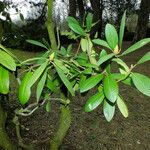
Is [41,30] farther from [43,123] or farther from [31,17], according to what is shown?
[43,123]

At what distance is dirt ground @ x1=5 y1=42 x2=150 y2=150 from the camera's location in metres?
3.30

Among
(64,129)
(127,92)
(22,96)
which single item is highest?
(22,96)

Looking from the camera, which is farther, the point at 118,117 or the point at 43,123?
the point at 118,117

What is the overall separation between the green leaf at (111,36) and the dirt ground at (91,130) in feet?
6.89

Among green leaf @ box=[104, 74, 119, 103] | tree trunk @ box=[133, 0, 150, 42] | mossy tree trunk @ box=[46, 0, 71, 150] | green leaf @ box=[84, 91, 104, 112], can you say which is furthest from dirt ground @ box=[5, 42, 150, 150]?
tree trunk @ box=[133, 0, 150, 42]

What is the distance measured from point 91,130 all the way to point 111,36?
264cm

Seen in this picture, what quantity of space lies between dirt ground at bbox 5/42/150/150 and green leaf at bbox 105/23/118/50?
2.10 m

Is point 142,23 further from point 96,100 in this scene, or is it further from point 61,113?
point 96,100

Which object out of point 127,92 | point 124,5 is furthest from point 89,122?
point 124,5

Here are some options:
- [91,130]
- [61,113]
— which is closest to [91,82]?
[61,113]

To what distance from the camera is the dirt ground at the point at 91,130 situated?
3.30 metres

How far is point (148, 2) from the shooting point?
9.94 metres

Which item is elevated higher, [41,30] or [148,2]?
[148,2]

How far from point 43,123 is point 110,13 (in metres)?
10.0
